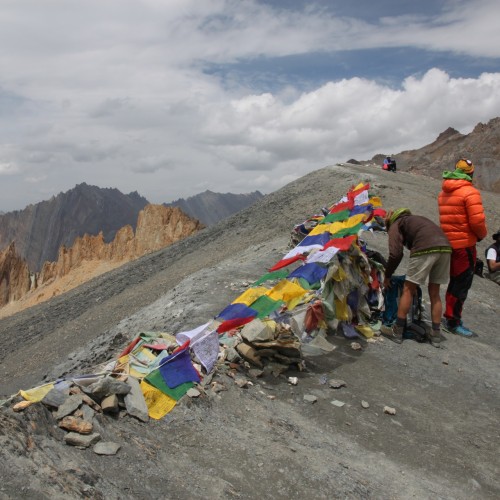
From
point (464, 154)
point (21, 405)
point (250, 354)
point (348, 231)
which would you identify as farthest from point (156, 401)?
point (464, 154)

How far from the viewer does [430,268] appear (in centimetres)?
606

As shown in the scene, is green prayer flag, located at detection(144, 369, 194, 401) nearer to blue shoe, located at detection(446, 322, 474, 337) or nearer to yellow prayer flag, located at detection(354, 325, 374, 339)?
yellow prayer flag, located at detection(354, 325, 374, 339)

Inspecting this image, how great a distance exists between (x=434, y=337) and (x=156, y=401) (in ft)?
12.6

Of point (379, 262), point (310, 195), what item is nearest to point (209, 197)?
point (310, 195)

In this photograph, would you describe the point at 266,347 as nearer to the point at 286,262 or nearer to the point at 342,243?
the point at 286,262

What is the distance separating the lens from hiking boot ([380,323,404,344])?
629 centimetres

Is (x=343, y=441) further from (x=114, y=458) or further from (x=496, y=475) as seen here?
(x=114, y=458)

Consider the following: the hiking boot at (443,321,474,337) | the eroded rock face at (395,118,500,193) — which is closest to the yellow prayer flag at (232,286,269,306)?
the hiking boot at (443,321,474,337)

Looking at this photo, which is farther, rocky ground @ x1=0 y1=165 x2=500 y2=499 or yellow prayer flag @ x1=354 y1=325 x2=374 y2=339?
yellow prayer flag @ x1=354 y1=325 x2=374 y2=339

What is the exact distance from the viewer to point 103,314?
48.5 feet

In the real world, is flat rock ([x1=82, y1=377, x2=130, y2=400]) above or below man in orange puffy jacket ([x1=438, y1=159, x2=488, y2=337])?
below

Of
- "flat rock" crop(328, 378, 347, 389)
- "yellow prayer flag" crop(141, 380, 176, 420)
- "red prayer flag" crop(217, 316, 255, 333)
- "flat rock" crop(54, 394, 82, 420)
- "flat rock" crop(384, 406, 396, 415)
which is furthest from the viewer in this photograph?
"red prayer flag" crop(217, 316, 255, 333)

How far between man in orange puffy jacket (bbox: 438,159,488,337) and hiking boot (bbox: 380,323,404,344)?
111cm

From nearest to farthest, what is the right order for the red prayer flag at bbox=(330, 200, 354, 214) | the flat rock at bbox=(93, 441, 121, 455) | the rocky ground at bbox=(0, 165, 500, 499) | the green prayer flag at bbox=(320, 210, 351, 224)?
the rocky ground at bbox=(0, 165, 500, 499)
the flat rock at bbox=(93, 441, 121, 455)
the green prayer flag at bbox=(320, 210, 351, 224)
the red prayer flag at bbox=(330, 200, 354, 214)
